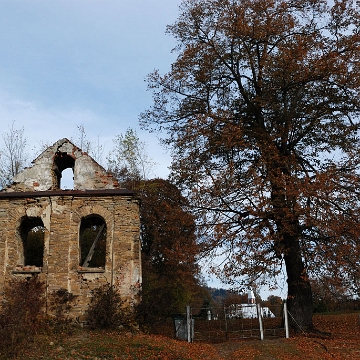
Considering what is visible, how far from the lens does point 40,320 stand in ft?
43.5

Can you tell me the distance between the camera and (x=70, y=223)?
14.6 m

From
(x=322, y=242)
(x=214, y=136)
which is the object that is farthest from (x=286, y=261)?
(x=214, y=136)

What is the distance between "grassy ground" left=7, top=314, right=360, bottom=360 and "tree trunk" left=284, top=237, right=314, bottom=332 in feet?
2.83

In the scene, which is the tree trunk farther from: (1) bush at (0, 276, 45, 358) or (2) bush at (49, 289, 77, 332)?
(1) bush at (0, 276, 45, 358)

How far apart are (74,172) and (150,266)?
938cm

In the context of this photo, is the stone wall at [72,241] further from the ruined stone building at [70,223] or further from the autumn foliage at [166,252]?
the autumn foliage at [166,252]

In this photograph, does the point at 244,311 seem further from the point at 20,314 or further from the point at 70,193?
the point at 20,314

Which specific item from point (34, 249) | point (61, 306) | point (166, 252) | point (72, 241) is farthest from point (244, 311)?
point (34, 249)

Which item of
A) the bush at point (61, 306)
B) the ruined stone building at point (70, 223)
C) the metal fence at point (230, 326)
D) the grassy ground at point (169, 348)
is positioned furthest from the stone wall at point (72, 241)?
the metal fence at point (230, 326)

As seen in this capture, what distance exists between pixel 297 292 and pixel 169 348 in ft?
18.1

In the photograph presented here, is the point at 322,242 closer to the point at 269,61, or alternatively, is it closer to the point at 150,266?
the point at 269,61

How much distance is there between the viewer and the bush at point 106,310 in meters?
13.3

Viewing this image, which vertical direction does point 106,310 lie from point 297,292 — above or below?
below

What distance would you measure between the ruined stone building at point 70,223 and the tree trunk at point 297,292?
204 inches
